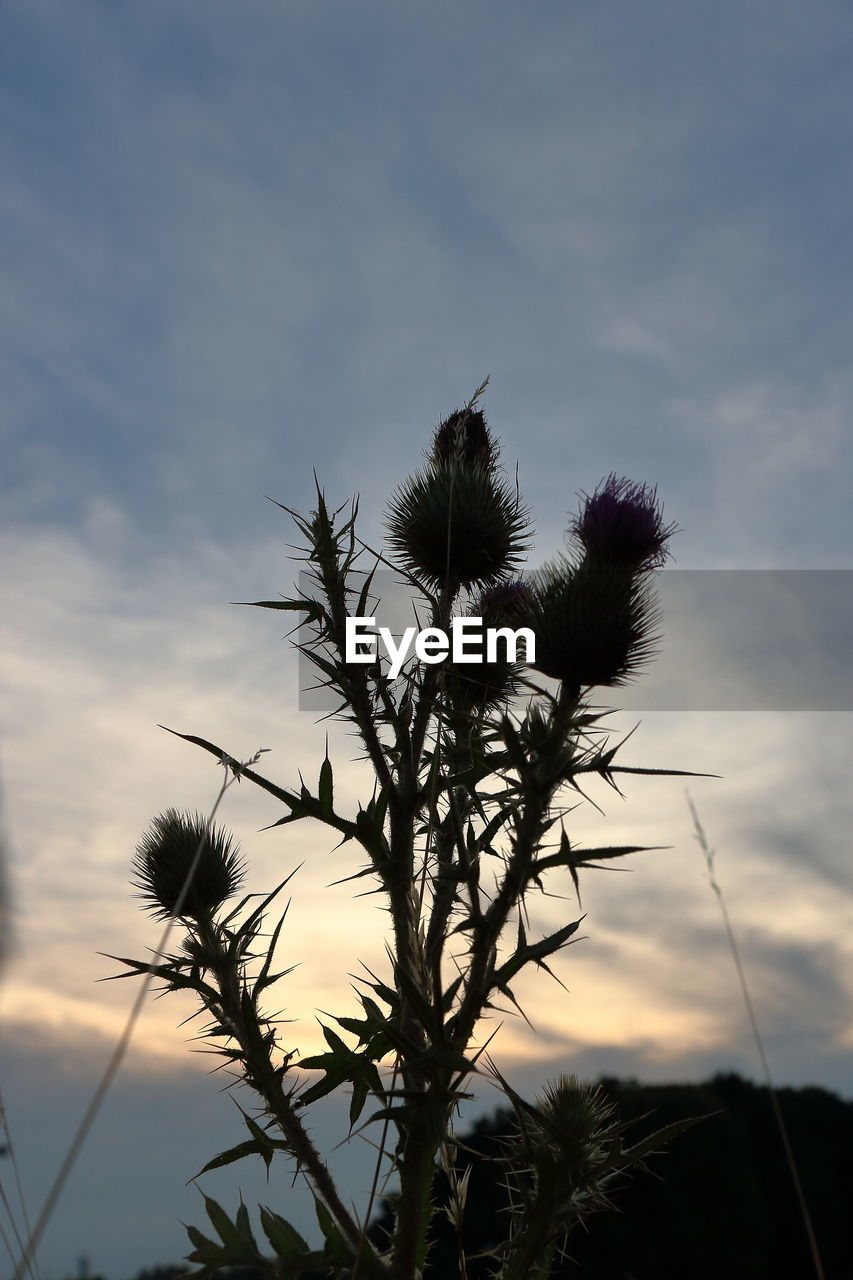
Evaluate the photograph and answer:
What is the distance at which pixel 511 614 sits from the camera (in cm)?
483

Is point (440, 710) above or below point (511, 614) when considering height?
below

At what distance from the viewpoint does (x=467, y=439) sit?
17.7ft

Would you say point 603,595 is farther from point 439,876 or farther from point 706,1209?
point 706,1209

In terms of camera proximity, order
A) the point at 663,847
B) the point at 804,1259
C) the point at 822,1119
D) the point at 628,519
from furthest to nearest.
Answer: the point at 822,1119 → the point at 804,1259 → the point at 628,519 → the point at 663,847

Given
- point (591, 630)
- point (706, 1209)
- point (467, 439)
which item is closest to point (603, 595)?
point (591, 630)

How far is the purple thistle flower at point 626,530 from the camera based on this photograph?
15.4 feet

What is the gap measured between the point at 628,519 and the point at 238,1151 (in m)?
2.98

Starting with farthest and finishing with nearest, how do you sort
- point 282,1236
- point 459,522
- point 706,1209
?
point 706,1209 < point 459,522 < point 282,1236

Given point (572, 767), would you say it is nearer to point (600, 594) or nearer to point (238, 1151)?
point (600, 594)

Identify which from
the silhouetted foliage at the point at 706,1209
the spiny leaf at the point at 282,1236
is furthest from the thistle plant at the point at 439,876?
the silhouetted foliage at the point at 706,1209

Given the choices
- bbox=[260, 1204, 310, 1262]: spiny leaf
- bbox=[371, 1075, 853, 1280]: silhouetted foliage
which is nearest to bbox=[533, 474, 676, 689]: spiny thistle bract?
bbox=[260, 1204, 310, 1262]: spiny leaf

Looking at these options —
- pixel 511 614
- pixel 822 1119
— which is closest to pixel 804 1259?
pixel 822 1119

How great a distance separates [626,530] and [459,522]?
76 cm

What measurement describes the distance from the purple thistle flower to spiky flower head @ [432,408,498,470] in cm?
81
